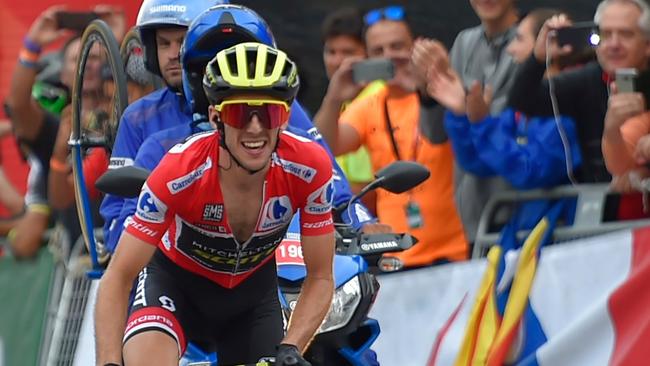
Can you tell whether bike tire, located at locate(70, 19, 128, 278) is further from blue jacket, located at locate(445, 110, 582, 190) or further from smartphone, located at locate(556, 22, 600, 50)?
smartphone, located at locate(556, 22, 600, 50)

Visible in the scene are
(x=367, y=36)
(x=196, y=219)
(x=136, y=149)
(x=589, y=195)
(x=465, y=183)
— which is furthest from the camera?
(x=367, y=36)

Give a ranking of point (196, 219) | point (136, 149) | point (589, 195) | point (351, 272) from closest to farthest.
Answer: point (196, 219), point (351, 272), point (136, 149), point (589, 195)

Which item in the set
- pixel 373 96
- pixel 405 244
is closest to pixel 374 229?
pixel 405 244

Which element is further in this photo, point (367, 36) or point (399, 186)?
point (367, 36)

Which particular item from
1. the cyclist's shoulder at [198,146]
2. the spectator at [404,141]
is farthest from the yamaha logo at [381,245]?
the spectator at [404,141]

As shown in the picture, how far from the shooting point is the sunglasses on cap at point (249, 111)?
582 cm

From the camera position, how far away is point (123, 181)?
20.5ft

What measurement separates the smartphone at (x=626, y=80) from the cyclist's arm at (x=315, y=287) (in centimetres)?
203

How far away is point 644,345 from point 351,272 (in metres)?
1.29

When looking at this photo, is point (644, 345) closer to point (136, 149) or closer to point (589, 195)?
point (589, 195)

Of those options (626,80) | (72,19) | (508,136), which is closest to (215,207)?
(626,80)

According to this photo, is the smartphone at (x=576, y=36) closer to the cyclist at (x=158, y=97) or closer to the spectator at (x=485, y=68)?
the spectator at (x=485, y=68)

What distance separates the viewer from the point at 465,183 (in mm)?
8984

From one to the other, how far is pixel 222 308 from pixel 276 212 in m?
0.48
